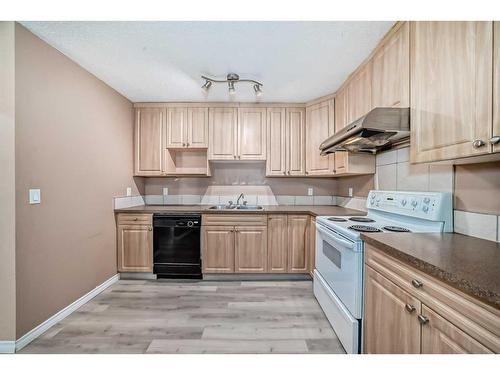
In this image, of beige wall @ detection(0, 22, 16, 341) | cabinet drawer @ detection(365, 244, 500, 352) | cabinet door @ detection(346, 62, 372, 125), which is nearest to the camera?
cabinet drawer @ detection(365, 244, 500, 352)

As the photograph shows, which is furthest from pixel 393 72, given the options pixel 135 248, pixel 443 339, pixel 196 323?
pixel 135 248

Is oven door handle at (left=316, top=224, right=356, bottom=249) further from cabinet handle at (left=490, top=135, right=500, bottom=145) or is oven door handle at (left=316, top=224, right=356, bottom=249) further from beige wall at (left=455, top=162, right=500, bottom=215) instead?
cabinet handle at (left=490, top=135, right=500, bottom=145)

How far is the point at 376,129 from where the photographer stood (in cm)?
146

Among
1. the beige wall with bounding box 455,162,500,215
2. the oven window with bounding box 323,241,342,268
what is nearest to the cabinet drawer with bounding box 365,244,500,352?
the oven window with bounding box 323,241,342,268

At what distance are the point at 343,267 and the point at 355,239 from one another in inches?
11.3

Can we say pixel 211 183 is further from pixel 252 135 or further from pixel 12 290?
pixel 12 290

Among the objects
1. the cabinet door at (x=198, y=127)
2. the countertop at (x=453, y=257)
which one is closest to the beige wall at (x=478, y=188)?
the countertop at (x=453, y=257)

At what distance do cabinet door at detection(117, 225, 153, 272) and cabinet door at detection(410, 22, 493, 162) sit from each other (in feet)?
9.15

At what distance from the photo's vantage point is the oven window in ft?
5.30

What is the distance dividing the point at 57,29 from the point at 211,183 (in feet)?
7.17

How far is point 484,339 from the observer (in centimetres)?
65

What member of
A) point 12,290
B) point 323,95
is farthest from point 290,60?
point 12,290

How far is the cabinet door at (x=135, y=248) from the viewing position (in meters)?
2.70

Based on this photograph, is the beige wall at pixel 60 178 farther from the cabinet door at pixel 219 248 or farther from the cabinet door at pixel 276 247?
the cabinet door at pixel 276 247
